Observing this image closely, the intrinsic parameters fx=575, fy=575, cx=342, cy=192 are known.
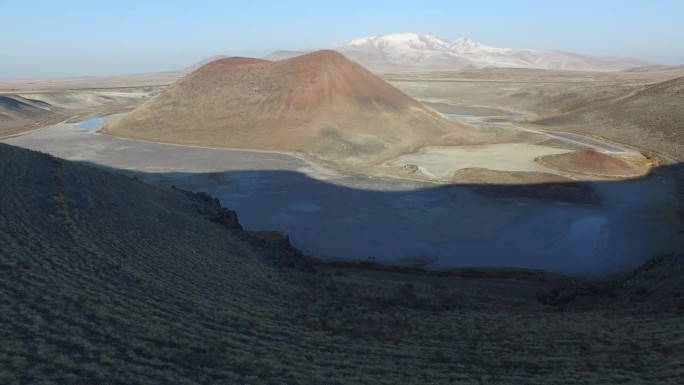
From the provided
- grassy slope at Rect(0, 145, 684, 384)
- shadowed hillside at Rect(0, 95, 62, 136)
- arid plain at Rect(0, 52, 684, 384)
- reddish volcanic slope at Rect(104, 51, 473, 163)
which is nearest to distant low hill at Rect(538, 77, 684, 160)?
arid plain at Rect(0, 52, 684, 384)

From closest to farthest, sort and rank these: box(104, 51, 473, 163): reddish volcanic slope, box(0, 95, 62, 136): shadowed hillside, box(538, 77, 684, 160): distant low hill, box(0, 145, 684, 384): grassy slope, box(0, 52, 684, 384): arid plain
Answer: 1. box(0, 145, 684, 384): grassy slope
2. box(0, 52, 684, 384): arid plain
3. box(104, 51, 473, 163): reddish volcanic slope
4. box(538, 77, 684, 160): distant low hill
5. box(0, 95, 62, 136): shadowed hillside

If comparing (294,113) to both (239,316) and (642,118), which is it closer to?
(642,118)

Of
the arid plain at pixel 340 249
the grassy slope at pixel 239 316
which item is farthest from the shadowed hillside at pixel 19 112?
the grassy slope at pixel 239 316

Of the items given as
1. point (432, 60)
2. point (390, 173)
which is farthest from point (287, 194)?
point (432, 60)

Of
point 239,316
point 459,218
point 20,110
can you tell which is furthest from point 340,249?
point 20,110

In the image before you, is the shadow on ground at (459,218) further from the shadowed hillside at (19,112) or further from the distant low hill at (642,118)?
the shadowed hillside at (19,112)

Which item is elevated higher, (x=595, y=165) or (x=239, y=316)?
(x=595, y=165)

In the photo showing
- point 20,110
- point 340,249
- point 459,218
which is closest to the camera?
point 340,249

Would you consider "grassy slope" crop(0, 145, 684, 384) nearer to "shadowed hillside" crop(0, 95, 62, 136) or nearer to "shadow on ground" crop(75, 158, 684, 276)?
"shadow on ground" crop(75, 158, 684, 276)
